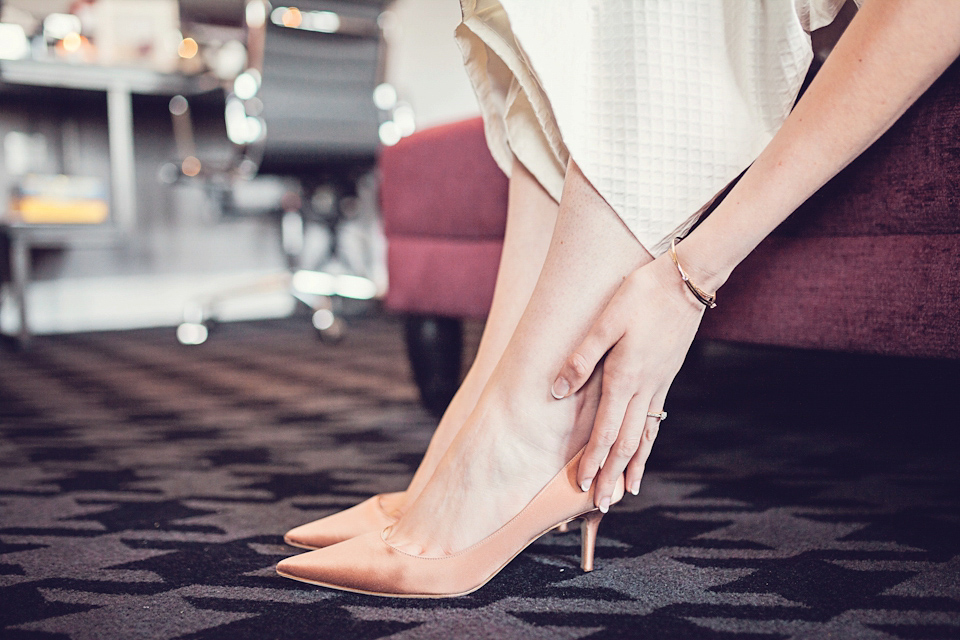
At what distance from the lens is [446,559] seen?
1.69 feet

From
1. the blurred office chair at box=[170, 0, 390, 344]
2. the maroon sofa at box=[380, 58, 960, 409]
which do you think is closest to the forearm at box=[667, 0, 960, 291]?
the maroon sofa at box=[380, 58, 960, 409]

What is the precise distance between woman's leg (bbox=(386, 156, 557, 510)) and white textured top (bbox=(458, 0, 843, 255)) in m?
0.09

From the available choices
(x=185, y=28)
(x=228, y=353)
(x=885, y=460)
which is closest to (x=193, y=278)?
(x=185, y=28)

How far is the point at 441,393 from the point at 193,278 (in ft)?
7.10

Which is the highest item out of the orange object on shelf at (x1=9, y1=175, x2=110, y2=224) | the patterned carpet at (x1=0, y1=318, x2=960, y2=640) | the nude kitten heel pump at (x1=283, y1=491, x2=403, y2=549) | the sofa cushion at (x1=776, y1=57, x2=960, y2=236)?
the orange object on shelf at (x1=9, y1=175, x2=110, y2=224)

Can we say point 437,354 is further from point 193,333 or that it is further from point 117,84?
point 117,84

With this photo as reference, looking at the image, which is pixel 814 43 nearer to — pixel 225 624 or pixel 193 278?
pixel 225 624

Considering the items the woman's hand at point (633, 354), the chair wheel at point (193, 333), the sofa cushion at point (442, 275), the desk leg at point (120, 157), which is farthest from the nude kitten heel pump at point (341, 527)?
the desk leg at point (120, 157)

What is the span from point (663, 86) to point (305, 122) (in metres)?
1.79

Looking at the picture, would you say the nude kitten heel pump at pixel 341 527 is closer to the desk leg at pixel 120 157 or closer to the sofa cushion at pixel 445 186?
the sofa cushion at pixel 445 186

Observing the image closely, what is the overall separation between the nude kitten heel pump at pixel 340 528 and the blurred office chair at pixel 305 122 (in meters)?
1.61

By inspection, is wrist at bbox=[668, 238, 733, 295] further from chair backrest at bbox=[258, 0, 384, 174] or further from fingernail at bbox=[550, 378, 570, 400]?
chair backrest at bbox=[258, 0, 384, 174]

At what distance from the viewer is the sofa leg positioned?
46.2 inches

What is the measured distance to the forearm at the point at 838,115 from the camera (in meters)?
0.45
